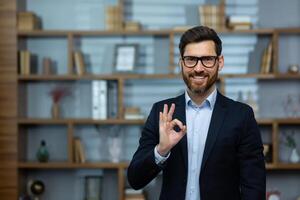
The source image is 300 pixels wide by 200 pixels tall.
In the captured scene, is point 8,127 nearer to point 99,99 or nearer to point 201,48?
Answer: point 99,99

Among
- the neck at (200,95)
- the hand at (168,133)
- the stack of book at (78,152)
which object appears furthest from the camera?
the stack of book at (78,152)

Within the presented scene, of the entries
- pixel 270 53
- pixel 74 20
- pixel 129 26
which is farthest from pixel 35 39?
pixel 270 53

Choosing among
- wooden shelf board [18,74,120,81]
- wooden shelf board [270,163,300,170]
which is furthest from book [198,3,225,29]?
wooden shelf board [270,163,300,170]

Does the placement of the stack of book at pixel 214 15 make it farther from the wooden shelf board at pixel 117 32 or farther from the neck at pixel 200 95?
the neck at pixel 200 95

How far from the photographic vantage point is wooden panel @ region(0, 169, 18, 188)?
3986 mm

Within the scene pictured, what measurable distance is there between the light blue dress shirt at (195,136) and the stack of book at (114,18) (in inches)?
98.8

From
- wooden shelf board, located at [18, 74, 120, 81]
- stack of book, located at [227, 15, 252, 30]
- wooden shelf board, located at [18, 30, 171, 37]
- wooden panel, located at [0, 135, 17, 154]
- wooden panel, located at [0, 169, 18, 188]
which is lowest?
wooden panel, located at [0, 169, 18, 188]

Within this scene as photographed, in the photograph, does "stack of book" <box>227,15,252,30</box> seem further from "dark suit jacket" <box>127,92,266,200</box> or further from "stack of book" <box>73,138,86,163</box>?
"dark suit jacket" <box>127,92,266,200</box>

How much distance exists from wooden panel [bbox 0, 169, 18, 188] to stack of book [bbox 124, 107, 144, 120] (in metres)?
1.04

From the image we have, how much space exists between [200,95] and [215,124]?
113mm

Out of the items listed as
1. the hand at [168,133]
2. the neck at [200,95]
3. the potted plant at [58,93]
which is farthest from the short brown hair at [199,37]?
the potted plant at [58,93]

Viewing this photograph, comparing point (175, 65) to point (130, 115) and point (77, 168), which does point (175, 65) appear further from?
point (77, 168)

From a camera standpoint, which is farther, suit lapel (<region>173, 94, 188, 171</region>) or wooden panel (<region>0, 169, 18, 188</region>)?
wooden panel (<region>0, 169, 18, 188</region>)

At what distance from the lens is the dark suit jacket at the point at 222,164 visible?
1.53m
